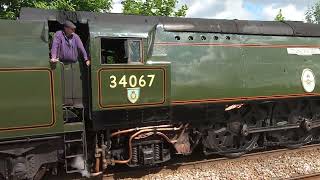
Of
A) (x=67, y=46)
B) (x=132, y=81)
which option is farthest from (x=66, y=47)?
(x=132, y=81)

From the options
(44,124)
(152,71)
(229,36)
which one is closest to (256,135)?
(229,36)

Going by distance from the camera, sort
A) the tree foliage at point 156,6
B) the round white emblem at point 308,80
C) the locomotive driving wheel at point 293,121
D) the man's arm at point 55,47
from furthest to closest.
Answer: the tree foliage at point 156,6
the locomotive driving wheel at point 293,121
the round white emblem at point 308,80
the man's arm at point 55,47

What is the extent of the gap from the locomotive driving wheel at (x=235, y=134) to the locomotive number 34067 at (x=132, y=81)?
202cm

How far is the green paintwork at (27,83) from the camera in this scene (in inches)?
248

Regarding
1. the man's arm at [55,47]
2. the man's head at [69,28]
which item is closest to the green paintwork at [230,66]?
the man's head at [69,28]

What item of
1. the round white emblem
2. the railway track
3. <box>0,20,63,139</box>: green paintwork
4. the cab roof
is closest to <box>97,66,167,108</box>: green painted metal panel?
the cab roof

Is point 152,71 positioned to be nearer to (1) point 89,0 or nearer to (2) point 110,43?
(2) point 110,43

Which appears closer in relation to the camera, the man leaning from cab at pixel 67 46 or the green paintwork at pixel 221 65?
the man leaning from cab at pixel 67 46

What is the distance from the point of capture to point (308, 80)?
386 inches

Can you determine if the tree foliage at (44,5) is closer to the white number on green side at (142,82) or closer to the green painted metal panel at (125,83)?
the green painted metal panel at (125,83)

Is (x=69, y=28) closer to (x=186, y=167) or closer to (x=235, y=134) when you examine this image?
(x=186, y=167)

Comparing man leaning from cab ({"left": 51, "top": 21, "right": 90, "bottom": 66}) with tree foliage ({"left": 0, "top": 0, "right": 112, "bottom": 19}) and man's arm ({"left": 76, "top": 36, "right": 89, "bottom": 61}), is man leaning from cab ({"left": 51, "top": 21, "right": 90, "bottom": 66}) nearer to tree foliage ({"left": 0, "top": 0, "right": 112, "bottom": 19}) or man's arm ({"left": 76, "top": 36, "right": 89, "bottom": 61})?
man's arm ({"left": 76, "top": 36, "right": 89, "bottom": 61})

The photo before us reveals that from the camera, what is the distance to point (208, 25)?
8.64m

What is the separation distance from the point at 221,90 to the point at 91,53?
2810 millimetres
